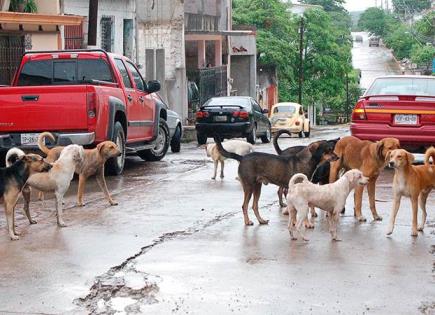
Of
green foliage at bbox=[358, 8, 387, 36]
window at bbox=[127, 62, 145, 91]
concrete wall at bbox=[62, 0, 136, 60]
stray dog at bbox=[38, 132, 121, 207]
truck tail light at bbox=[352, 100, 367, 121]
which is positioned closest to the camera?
stray dog at bbox=[38, 132, 121, 207]

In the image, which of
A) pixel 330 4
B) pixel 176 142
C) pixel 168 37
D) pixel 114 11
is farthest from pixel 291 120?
pixel 330 4

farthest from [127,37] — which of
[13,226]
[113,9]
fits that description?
[13,226]

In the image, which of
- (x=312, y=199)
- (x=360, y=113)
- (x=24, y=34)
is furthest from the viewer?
(x=24, y=34)

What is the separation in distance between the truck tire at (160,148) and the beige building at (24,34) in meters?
5.35

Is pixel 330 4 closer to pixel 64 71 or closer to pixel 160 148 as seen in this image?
pixel 160 148

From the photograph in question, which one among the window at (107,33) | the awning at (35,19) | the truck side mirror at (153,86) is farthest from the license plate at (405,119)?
the window at (107,33)

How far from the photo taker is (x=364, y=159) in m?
10.7

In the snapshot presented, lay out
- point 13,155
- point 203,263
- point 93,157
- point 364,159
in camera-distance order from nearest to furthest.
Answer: point 203,263 → point 13,155 → point 364,159 → point 93,157

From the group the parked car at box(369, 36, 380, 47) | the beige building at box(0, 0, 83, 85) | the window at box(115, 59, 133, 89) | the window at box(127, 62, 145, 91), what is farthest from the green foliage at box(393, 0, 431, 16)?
Answer: the window at box(115, 59, 133, 89)

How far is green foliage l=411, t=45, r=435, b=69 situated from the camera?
7762cm

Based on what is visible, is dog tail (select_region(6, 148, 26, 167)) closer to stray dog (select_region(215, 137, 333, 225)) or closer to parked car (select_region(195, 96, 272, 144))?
stray dog (select_region(215, 137, 333, 225))

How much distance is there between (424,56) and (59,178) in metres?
71.5

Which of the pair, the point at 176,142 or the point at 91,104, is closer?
the point at 91,104

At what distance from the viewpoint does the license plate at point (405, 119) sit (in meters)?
15.0
